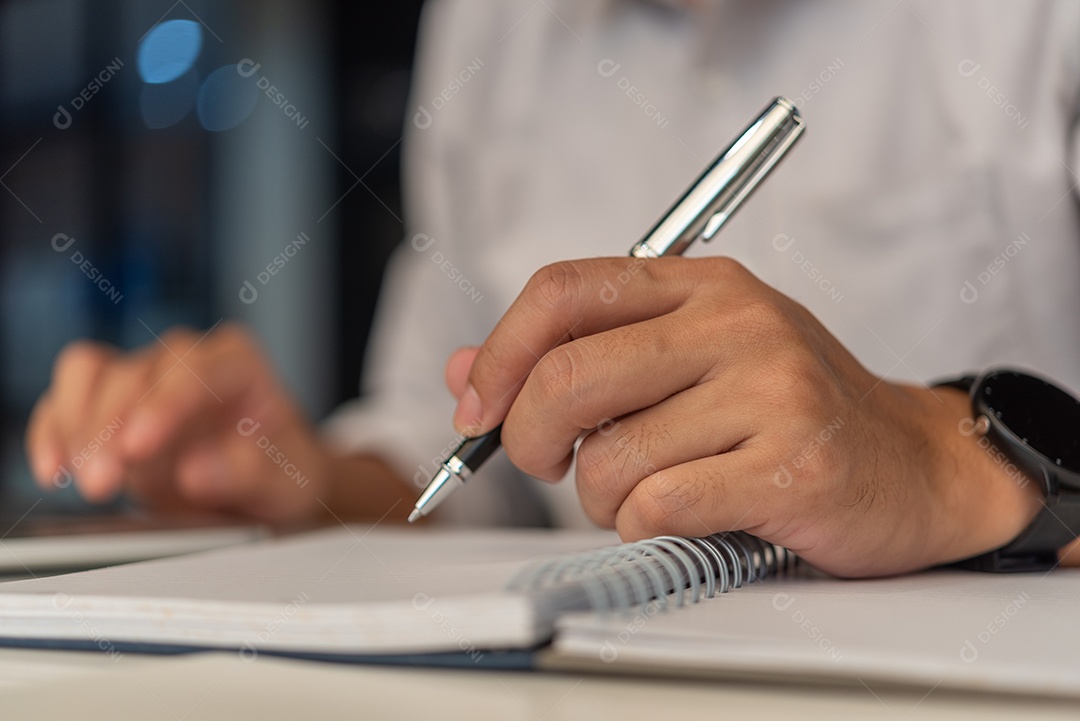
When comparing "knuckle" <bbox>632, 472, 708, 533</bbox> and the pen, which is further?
the pen

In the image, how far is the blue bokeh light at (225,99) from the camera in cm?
340

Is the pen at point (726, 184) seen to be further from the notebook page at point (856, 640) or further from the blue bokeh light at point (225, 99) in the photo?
the blue bokeh light at point (225, 99)

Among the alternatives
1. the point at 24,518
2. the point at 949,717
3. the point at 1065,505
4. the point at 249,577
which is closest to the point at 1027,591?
the point at 1065,505

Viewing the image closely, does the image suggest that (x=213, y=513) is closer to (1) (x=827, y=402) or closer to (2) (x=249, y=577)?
(2) (x=249, y=577)

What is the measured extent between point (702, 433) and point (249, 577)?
0.25 m

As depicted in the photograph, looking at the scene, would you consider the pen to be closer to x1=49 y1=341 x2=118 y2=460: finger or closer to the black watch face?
the black watch face

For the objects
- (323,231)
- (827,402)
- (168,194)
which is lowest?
(827,402)

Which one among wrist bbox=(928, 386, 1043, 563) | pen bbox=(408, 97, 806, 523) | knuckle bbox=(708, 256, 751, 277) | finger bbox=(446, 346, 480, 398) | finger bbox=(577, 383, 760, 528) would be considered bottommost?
wrist bbox=(928, 386, 1043, 563)

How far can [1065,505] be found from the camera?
0.55 m

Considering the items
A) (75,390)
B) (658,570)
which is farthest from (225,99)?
(658,570)

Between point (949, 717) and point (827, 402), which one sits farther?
point (827, 402)

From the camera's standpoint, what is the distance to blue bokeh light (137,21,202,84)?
3318 millimetres

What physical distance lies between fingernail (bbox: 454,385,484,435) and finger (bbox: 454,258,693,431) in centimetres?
2

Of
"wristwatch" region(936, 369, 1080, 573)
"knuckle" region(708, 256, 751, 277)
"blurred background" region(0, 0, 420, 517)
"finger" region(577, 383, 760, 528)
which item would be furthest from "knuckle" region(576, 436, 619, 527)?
"blurred background" region(0, 0, 420, 517)
